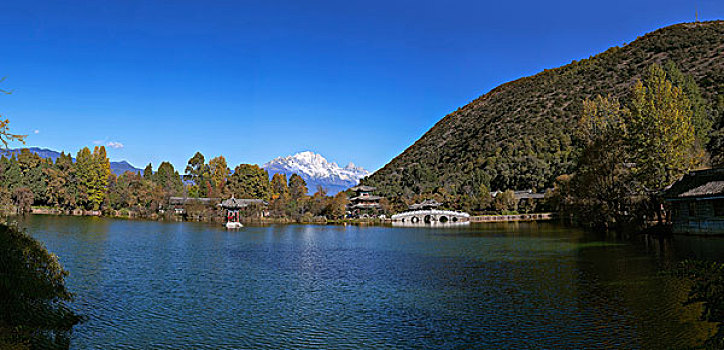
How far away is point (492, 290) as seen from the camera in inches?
732

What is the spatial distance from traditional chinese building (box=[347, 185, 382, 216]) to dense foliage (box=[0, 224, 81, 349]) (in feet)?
246

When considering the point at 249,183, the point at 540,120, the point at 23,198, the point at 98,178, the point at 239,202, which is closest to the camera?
the point at 23,198

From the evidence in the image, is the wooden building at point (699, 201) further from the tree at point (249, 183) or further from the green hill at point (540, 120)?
the tree at point (249, 183)

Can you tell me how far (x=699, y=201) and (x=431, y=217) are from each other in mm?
50865

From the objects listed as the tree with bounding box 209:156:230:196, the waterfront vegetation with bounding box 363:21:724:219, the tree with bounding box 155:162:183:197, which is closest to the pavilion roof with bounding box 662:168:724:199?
the waterfront vegetation with bounding box 363:21:724:219

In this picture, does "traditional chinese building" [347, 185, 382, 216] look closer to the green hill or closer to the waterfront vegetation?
the waterfront vegetation

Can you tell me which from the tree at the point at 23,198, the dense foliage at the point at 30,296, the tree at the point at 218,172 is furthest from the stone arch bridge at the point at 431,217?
the dense foliage at the point at 30,296

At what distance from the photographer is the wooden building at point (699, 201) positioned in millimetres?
31266

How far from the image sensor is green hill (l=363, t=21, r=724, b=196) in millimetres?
105875

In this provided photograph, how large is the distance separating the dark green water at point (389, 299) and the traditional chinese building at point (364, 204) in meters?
57.3

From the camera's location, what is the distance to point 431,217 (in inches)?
3216

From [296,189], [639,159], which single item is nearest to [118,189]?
[296,189]

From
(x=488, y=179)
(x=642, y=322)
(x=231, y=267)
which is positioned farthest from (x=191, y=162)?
(x=642, y=322)

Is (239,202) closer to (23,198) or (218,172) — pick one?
(218,172)
